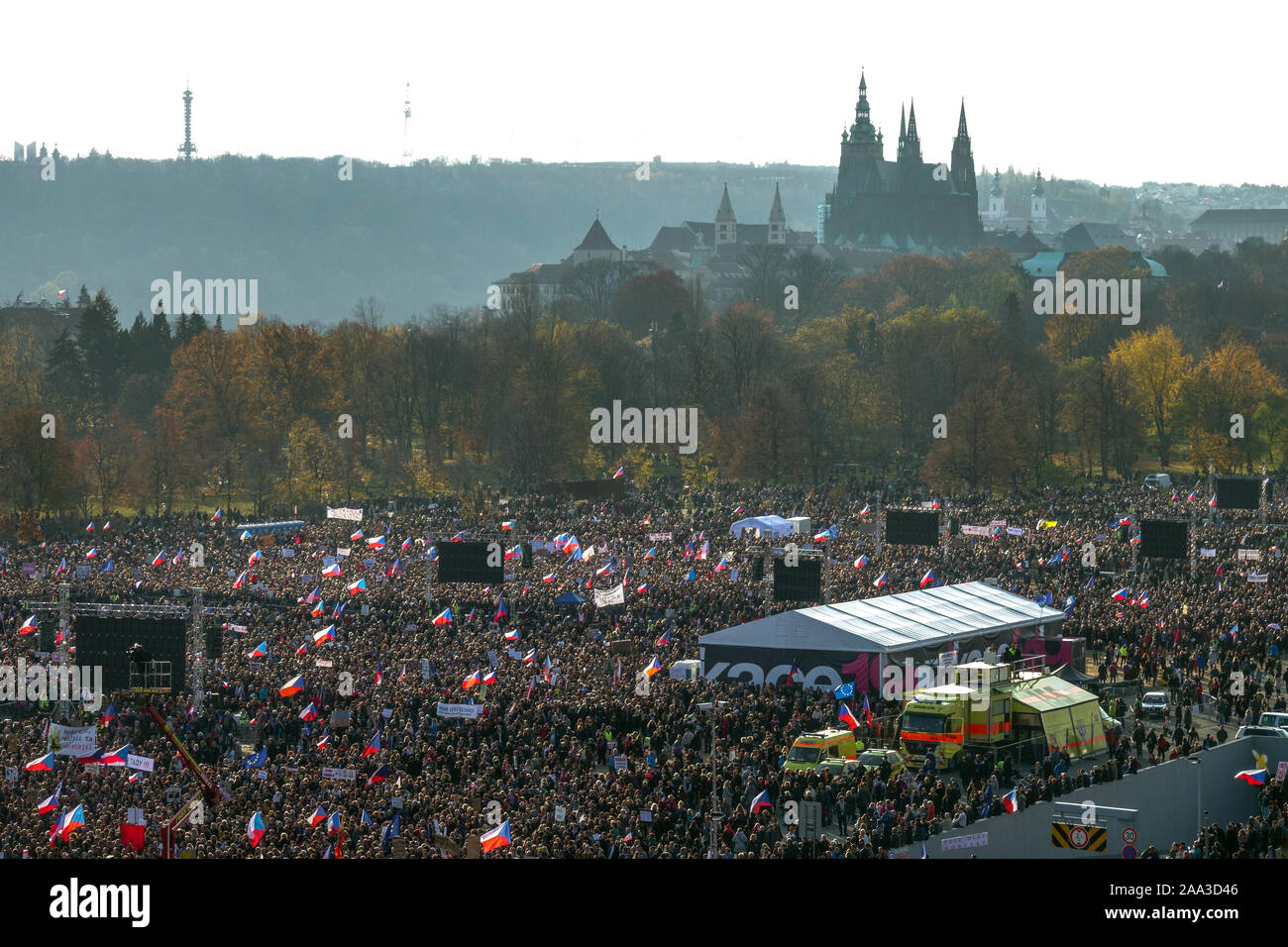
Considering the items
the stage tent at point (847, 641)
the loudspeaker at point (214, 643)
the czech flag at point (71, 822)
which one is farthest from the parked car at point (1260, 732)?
the loudspeaker at point (214, 643)

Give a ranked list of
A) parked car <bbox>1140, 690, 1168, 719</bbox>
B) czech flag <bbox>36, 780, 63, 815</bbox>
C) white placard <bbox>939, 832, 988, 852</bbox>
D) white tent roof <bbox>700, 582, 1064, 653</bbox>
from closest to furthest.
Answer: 1. white placard <bbox>939, 832, 988, 852</bbox>
2. czech flag <bbox>36, 780, 63, 815</bbox>
3. parked car <bbox>1140, 690, 1168, 719</bbox>
4. white tent roof <bbox>700, 582, 1064, 653</bbox>

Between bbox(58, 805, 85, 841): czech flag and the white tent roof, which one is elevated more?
the white tent roof

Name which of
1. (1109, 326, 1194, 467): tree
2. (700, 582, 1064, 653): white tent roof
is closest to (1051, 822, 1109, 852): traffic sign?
(700, 582, 1064, 653): white tent roof

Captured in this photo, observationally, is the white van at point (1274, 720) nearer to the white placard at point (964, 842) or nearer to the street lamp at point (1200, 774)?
the street lamp at point (1200, 774)

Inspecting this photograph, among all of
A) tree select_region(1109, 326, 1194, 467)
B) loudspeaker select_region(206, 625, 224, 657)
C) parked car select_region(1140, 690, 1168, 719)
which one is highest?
tree select_region(1109, 326, 1194, 467)

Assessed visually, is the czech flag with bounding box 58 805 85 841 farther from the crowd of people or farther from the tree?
the tree
